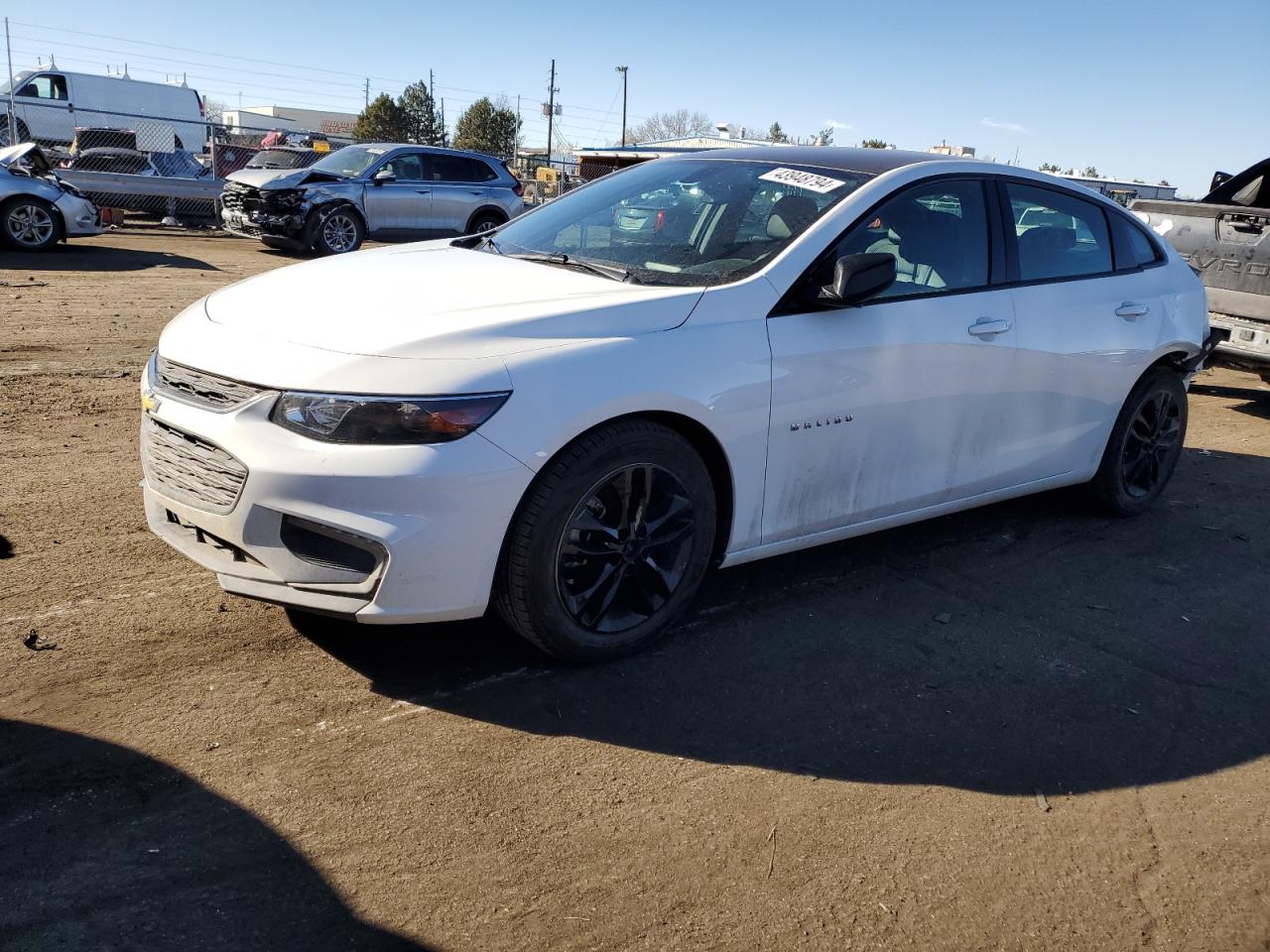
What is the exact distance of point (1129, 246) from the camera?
5395 millimetres

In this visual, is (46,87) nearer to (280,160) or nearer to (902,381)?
(280,160)

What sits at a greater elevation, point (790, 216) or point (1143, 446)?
point (790, 216)

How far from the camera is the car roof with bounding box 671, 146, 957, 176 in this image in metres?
4.43

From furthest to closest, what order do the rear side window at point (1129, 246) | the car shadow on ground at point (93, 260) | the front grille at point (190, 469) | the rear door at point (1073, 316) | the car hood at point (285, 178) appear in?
the car hood at point (285, 178), the car shadow on ground at point (93, 260), the rear side window at point (1129, 246), the rear door at point (1073, 316), the front grille at point (190, 469)

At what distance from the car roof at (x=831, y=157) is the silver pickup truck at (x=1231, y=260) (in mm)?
4565

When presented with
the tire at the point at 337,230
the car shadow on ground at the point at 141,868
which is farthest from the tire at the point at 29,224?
the car shadow on ground at the point at 141,868

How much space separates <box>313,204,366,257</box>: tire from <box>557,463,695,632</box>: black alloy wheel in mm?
13338

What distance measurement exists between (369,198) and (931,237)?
1360 cm

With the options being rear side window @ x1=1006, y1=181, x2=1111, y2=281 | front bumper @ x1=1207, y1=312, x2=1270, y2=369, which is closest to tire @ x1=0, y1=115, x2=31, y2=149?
front bumper @ x1=1207, y1=312, x2=1270, y2=369

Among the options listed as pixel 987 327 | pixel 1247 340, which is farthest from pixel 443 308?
pixel 1247 340

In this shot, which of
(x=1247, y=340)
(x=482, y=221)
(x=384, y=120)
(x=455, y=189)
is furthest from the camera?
(x=384, y=120)

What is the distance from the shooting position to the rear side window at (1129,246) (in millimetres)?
5316

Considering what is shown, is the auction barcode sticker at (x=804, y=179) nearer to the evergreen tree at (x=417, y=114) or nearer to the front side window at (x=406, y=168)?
the front side window at (x=406, y=168)

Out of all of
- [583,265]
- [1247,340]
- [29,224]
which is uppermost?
[583,265]
